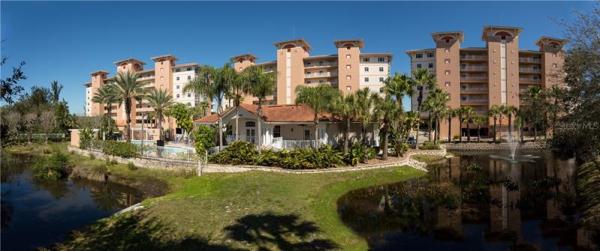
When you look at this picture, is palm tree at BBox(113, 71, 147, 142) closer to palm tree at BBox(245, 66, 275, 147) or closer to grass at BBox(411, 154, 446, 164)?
palm tree at BBox(245, 66, 275, 147)

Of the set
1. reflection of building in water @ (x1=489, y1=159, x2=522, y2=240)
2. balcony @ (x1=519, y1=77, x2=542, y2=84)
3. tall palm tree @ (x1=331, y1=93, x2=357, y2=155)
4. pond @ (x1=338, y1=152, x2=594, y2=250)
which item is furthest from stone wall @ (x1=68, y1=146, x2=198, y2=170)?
balcony @ (x1=519, y1=77, x2=542, y2=84)

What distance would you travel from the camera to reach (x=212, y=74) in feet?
108

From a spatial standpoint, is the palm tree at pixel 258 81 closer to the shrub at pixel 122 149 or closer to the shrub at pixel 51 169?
the shrub at pixel 122 149

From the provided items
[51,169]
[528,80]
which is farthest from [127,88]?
[528,80]

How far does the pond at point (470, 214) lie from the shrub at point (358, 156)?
457 cm

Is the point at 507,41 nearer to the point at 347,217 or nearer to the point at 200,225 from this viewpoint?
the point at 347,217

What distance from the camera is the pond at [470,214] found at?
1437 centimetres

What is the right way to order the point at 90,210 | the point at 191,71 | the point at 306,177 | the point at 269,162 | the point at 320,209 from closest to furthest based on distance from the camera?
the point at 320,209
the point at 90,210
the point at 306,177
the point at 269,162
the point at 191,71

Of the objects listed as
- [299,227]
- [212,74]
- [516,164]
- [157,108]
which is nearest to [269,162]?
[212,74]

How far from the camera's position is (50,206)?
21.5 metres

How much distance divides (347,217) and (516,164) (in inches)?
1084

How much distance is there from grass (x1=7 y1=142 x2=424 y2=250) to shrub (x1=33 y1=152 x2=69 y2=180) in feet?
43.2

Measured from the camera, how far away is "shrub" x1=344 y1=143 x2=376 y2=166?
29.8 metres

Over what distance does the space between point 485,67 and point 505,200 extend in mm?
68012
